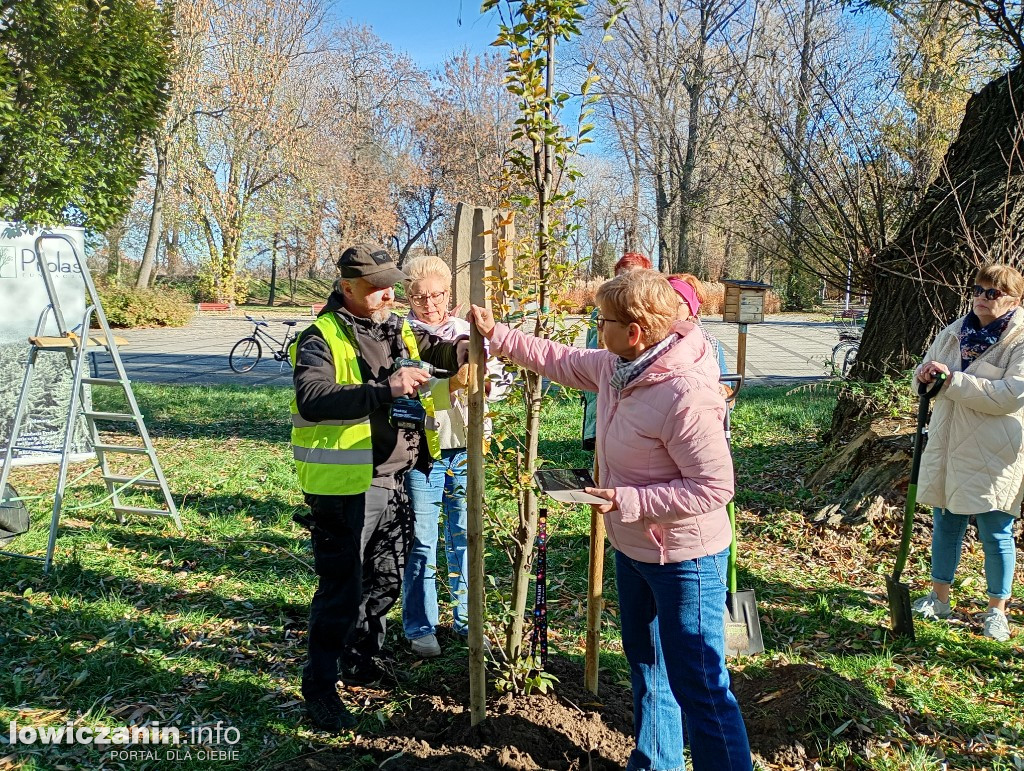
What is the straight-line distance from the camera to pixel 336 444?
9.02 ft

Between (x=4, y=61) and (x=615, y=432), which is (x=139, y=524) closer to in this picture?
(x=615, y=432)

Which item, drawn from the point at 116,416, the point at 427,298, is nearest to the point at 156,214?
the point at 116,416

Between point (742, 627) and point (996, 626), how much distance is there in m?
1.39

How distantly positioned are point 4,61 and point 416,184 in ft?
104

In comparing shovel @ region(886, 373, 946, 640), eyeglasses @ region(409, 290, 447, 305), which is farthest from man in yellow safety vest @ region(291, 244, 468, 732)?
shovel @ region(886, 373, 946, 640)

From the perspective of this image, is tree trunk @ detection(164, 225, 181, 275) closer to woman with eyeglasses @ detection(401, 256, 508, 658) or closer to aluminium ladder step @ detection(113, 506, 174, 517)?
aluminium ladder step @ detection(113, 506, 174, 517)

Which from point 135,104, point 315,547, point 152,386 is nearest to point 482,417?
point 315,547

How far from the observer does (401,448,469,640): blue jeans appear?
3346 millimetres

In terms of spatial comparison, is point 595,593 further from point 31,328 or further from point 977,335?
point 31,328

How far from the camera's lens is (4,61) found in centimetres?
766

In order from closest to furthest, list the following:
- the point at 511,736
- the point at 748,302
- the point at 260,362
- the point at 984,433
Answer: the point at 511,736, the point at 984,433, the point at 748,302, the point at 260,362

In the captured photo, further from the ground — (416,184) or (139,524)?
(416,184)

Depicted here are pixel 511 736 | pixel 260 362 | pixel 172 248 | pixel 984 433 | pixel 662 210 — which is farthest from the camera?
pixel 172 248

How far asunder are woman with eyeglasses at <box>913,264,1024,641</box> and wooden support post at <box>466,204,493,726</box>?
2512 millimetres
